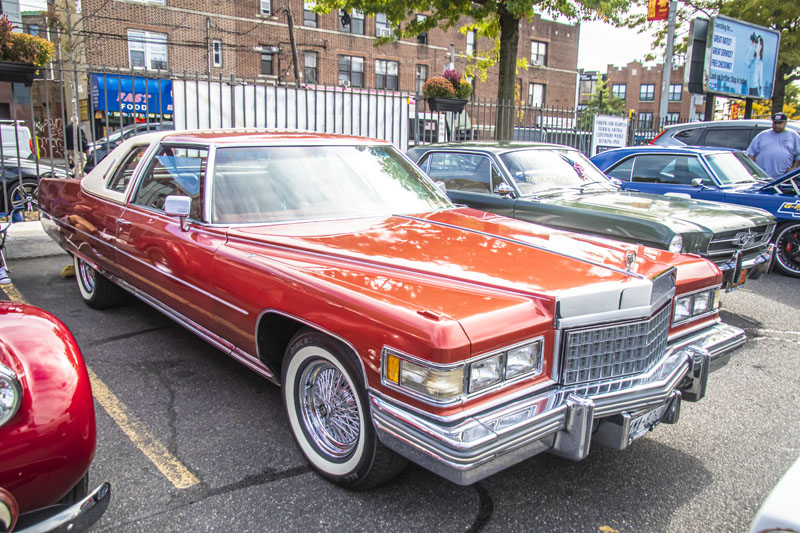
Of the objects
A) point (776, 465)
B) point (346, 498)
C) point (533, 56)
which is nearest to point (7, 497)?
point (346, 498)

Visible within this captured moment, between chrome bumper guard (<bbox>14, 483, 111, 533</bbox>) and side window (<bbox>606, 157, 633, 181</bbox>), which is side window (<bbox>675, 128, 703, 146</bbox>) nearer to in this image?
side window (<bbox>606, 157, 633, 181</bbox>)

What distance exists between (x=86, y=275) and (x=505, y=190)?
4058 mm

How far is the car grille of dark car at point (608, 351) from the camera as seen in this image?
7.80 feet

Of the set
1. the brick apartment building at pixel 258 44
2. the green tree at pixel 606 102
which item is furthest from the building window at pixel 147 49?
the green tree at pixel 606 102

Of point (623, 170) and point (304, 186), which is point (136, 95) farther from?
point (304, 186)

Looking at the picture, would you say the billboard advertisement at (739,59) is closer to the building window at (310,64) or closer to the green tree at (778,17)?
the green tree at (778,17)

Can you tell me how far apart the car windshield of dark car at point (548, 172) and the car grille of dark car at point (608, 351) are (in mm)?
3591

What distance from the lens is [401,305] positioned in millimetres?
2262

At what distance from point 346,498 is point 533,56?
45347 mm

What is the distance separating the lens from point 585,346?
2.40m

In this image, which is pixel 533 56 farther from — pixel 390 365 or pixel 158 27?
pixel 390 365

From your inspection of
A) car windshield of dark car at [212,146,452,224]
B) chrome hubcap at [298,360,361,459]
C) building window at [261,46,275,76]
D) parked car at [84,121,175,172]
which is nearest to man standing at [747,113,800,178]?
car windshield of dark car at [212,146,452,224]

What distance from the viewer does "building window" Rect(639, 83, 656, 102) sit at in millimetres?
59875

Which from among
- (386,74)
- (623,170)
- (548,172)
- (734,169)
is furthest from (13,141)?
(386,74)
